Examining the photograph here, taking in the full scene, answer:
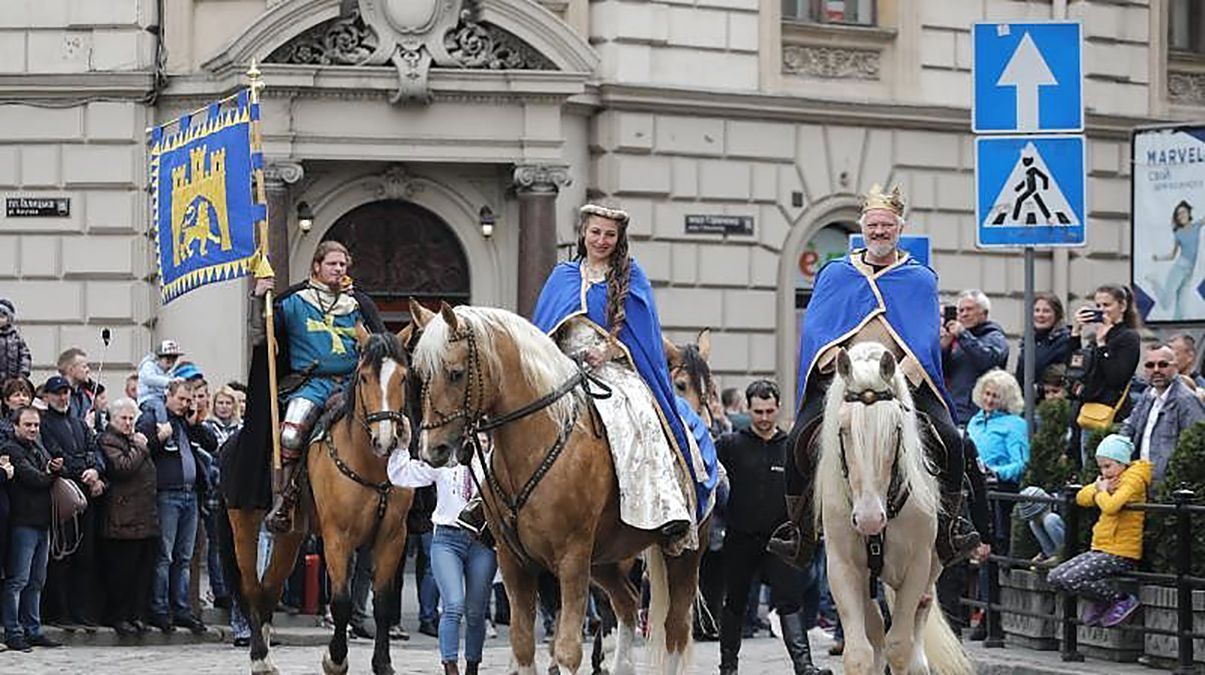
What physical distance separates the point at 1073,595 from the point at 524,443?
17.4ft

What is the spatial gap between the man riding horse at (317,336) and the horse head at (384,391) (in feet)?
3.06

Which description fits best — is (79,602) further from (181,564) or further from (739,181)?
(739,181)

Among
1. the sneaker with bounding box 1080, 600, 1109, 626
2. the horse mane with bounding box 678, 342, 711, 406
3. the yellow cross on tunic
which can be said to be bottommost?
the sneaker with bounding box 1080, 600, 1109, 626

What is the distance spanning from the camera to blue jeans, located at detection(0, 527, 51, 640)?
1986 centimetres

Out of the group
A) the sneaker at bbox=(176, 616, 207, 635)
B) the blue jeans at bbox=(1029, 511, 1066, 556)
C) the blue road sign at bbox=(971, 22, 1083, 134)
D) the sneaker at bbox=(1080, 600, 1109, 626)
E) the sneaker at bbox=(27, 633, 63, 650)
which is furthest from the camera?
the sneaker at bbox=(176, 616, 207, 635)

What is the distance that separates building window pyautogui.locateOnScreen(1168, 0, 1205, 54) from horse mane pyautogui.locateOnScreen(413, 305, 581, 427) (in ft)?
75.8

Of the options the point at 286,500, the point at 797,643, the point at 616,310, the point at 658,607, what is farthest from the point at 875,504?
the point at 797,643

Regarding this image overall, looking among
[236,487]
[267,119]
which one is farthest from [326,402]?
[267,119]

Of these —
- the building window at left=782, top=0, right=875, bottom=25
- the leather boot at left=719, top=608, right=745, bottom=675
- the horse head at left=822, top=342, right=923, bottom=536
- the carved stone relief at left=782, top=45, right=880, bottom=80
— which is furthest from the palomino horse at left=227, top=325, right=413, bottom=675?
the building window at left=782, top=0, right=875, bottom=25

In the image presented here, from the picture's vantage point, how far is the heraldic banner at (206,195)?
17094mm

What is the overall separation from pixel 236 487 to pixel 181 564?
496 cm

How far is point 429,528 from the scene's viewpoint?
17266 millimetres

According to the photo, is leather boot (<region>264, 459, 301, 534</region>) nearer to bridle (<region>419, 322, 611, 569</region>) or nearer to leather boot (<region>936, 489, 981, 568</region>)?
bridle (<region>419, 322, 611, 569</region>)

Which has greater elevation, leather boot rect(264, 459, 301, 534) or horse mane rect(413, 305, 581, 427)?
Result: horse mane rect(413, 305, 581, 427)
